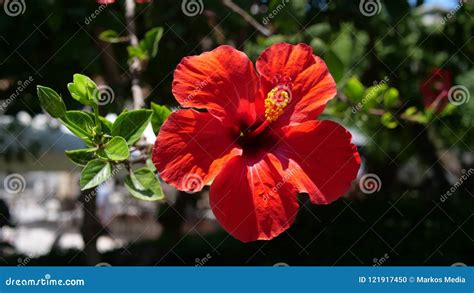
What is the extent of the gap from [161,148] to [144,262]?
2494 mm

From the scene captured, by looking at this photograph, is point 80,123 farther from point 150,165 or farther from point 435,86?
point 435,86

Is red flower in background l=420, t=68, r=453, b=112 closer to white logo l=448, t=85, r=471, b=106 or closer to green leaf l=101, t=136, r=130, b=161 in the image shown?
white logo l=448, t=85, r=471, b=106

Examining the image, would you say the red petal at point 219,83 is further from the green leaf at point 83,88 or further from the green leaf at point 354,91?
the green leaf at point 354,91

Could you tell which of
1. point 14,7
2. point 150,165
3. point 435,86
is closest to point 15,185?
point 14,7

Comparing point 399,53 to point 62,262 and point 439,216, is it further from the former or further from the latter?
point 62,262

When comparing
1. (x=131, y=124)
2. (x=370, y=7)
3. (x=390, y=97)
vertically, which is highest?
(x=370, y=7)

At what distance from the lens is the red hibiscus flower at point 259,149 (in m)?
0.98

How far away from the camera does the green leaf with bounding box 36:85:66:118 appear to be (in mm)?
957

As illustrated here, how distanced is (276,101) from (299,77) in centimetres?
7

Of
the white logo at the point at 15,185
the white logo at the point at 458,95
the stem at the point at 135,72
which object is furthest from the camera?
the white logo at the point at 15,185

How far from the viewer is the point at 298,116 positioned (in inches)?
42.9

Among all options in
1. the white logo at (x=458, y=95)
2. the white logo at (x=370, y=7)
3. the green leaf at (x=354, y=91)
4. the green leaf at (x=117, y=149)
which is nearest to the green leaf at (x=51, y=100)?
the green leaf at (x=117, y=149)

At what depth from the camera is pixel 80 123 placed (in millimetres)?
1021

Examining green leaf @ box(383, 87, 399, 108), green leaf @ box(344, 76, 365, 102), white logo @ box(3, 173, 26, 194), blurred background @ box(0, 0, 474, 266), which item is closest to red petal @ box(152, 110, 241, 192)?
blurred background @ box(0, 0, 474, 266)
